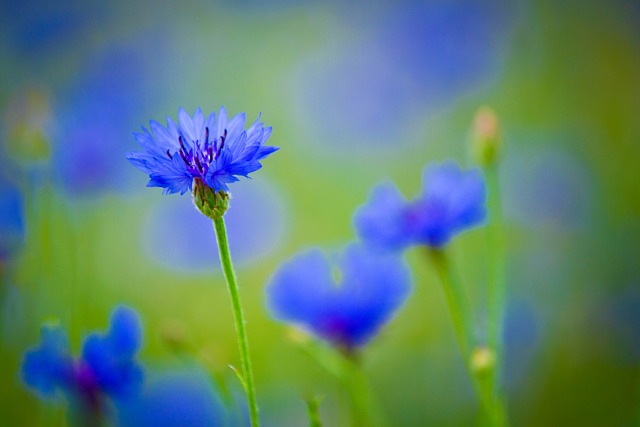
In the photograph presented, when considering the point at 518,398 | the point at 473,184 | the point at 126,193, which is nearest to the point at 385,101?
the point at 126,193

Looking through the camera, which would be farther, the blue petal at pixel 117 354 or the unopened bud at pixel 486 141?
the unopened bud at pixel 486 141

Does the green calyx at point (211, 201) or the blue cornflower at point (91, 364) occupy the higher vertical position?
the green calyx at point (211, 201)

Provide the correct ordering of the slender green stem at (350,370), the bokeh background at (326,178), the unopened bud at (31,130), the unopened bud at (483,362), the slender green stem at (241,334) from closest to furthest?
the slender green stem at (241,334) → the unopened bud at (483,362) → the slender green stem at (350,370) → the unopened bud at (31,130) → the bokeh background at (326,178)

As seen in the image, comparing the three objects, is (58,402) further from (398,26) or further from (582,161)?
(398,26)

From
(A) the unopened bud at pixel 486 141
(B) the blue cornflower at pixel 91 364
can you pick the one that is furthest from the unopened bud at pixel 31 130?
(A) the unopened bud at pixel 486 141

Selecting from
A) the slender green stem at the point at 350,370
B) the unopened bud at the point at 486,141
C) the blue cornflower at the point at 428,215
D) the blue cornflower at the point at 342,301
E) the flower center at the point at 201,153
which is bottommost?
the slender green stem at the point at 350,370

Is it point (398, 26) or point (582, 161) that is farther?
point (398, 26)

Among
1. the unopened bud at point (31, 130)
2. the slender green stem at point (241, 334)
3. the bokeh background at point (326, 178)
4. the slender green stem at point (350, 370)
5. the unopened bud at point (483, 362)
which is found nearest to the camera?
the slender green stem at point (241, 334)

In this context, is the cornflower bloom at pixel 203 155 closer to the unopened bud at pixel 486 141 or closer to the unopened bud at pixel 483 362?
the unopened bud at pixel 483 362
